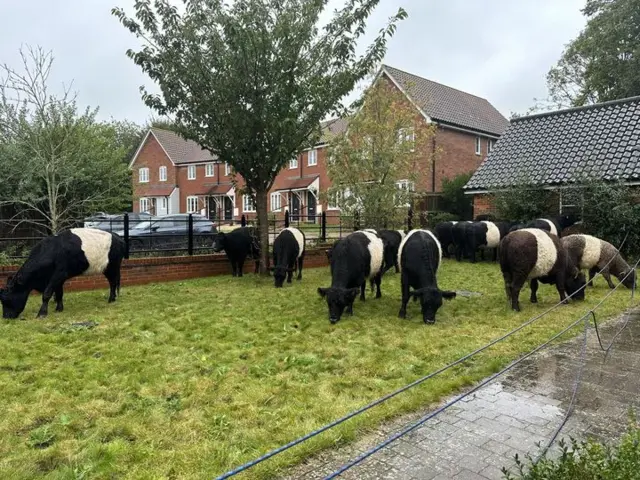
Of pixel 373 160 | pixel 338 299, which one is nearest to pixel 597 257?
pixel 338 299

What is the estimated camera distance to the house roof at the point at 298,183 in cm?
3506

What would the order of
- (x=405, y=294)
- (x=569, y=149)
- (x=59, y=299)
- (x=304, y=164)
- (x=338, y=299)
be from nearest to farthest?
(x=338, y=299)
(x=405, y=294)
(x=59, y=299)
(x=569, y=149)
(x=304, y=164)

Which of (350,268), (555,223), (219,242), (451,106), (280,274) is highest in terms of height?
(451,106)

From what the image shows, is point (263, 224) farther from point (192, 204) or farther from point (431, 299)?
point (192, 204)

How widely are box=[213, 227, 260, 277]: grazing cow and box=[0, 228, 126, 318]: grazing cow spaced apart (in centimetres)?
404

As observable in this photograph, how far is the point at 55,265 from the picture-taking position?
303 inches

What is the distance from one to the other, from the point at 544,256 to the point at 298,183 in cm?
2914

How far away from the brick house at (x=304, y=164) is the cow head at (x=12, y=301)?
7.37 m

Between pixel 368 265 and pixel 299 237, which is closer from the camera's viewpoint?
pixel 368 265

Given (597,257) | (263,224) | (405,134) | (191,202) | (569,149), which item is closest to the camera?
(597,257)

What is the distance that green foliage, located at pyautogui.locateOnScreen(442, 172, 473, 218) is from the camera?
22.0m

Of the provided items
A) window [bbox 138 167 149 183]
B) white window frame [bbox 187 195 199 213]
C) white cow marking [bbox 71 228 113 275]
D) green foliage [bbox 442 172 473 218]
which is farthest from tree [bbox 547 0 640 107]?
window [bbox 138 167 149 183]

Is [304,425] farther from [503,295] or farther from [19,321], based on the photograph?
[503,295]

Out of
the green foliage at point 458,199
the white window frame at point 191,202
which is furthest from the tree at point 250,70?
the white window frame at point 191,202
